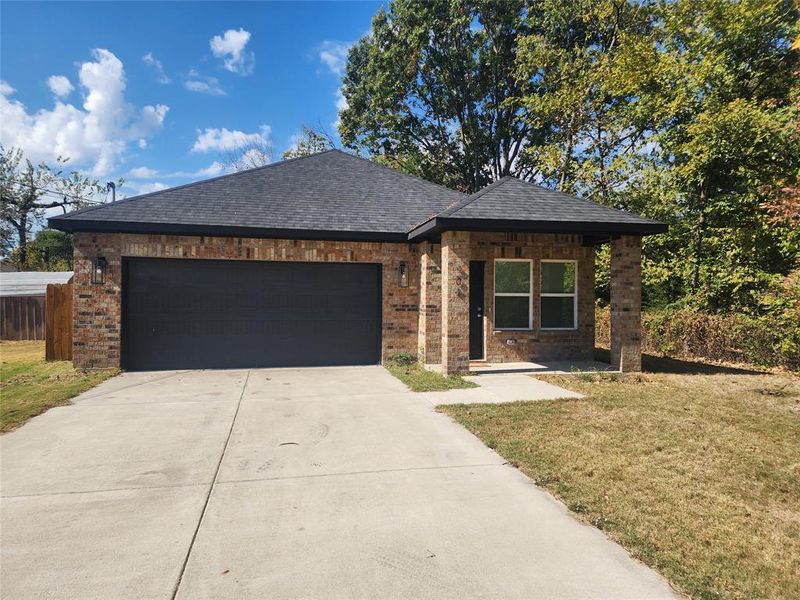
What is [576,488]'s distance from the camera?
13.5 feet

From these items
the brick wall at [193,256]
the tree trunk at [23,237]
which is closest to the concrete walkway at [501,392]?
the brick wall at [193,256]

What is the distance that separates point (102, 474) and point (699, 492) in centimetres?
537

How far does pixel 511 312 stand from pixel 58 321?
11.1m

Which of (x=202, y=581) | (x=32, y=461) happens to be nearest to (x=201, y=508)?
(x=202, y=581)

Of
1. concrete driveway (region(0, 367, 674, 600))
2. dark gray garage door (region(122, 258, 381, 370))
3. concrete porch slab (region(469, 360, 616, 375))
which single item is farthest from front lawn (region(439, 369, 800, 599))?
dark gray garage door (region(122, 258, 381, 370))

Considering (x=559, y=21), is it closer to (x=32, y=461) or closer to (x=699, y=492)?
(x=699, y=492)

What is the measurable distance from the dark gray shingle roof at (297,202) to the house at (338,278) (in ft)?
0.17

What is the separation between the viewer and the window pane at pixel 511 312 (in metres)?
11.1

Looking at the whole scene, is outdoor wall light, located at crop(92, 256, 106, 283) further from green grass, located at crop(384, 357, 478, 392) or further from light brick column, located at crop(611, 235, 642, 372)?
light brick column, located at crop(611, 235, 642, 372)

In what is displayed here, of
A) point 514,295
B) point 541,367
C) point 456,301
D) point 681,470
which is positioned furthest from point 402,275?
point 681,470

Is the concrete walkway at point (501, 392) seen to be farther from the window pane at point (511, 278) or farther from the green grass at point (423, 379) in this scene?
the window pane at point (511, 278)

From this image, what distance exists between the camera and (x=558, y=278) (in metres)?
11.4

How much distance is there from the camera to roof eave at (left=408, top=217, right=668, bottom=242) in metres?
8.87

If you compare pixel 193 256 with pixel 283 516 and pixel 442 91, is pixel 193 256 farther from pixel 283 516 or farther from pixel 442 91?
pixel 442 91
